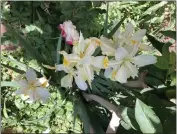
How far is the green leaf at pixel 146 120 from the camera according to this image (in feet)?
2.86

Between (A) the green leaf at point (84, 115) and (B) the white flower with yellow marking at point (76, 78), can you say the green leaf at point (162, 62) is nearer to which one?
(B) the white flower with yellow marking at point (76, 78)

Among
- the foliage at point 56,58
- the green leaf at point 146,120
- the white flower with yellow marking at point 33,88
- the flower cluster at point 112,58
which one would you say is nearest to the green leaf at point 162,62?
the flower cluster at point 112,58

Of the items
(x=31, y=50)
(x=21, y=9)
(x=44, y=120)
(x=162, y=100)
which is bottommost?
(x=44, y=120)

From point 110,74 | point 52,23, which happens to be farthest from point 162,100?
point 52,23

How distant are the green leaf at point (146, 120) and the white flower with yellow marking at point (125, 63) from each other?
119 mm

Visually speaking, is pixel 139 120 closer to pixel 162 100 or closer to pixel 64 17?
pixel 162 100

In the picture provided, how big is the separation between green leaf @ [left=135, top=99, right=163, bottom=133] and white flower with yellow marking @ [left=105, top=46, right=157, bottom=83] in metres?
0.12

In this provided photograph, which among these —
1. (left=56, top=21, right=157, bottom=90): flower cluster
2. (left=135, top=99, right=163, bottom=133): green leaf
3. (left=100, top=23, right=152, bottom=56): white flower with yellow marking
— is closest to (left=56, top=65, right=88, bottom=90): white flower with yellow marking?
(left=56, top=21, right=157, bottom=90): flower cluster

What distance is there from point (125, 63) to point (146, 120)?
0.62ft

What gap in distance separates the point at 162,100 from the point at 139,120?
19 centimetres

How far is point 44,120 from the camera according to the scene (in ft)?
5.76

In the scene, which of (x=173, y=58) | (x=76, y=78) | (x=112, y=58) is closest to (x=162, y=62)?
(x=173, y=58)

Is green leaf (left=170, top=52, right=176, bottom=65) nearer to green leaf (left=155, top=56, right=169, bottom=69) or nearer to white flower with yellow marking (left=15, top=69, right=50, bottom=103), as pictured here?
green leaf (left=155, top=56, right=169, bottom=69)

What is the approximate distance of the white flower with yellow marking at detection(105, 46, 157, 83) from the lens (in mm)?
971
